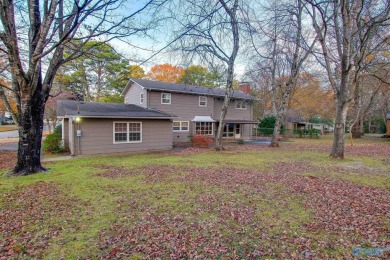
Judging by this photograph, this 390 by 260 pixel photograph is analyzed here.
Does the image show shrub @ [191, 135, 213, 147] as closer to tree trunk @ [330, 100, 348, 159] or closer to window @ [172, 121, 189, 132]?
window @ [172, 121, 189, 132]

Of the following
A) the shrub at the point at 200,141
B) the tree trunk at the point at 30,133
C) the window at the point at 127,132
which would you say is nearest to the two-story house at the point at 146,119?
the window at the point at 127,132

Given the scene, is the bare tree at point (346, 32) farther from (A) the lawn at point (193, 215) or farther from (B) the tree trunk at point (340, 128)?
(A) the lawn at point (193, 215)

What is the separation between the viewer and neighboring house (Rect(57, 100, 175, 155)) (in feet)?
43.7

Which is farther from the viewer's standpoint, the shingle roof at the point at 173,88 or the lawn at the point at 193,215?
the shingle roof at the point at 173,88

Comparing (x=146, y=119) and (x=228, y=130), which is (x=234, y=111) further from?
(x=146, y=119)

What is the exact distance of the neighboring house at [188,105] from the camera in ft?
64.8

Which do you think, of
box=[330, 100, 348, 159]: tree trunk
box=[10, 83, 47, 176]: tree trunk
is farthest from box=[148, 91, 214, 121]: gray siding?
box=[330, 100, 348, 159]: tree trunk

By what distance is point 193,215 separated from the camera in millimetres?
4770

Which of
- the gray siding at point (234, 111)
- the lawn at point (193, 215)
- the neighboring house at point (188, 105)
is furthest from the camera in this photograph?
the gray siding at point (234, 111)

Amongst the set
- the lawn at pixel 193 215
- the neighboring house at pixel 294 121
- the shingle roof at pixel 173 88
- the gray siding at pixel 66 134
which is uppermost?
the shingle roof at pixel 173 88

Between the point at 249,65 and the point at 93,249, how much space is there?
17653mm

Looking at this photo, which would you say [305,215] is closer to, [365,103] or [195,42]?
[195,42]

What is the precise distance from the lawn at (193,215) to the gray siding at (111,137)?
5.43 meters

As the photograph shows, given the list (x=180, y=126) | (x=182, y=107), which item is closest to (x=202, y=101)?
(x=182, y=107)
